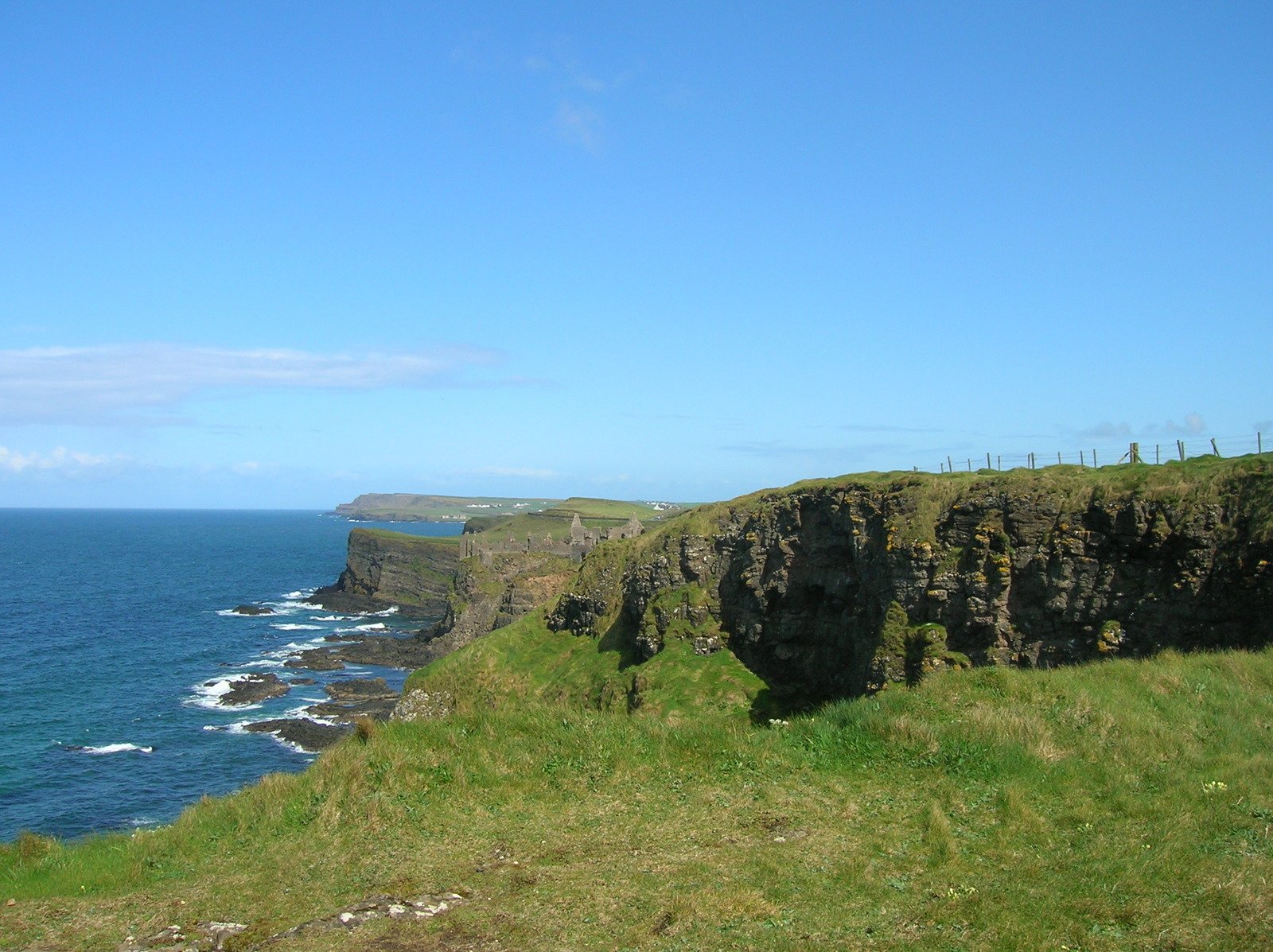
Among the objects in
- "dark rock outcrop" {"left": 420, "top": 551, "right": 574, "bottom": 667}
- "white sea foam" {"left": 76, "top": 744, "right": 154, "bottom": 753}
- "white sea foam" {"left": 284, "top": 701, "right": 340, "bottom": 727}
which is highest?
"dark rock outcrop" {"left": 420, "top": 551, "right": 574, "bottom": 667}

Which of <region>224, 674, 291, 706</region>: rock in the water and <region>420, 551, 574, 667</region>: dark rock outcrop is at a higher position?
<region>420, 551, 574, 667</region>: dark rock outcrop

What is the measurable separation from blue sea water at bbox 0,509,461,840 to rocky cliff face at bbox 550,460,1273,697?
93.3 feet

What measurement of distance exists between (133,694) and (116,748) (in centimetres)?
1665

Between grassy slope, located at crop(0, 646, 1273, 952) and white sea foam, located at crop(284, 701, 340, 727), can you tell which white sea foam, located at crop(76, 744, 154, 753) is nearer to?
white sea foam, located at crop(284, 701, 340, 727)

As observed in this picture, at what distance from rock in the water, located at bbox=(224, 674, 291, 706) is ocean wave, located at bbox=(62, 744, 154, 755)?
11773 mm

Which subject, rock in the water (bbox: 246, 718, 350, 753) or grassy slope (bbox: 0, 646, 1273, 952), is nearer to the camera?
grassy slope (bbox: 0, 646, 1273, 952)

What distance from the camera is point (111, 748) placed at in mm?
58281

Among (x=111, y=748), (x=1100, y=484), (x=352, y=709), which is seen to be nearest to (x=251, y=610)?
(x=352, y=709)

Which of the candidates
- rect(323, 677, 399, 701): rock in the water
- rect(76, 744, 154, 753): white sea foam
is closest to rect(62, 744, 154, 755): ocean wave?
rect(76, 744, 154, 753): white sea foam

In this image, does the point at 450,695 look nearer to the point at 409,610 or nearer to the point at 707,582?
the point at 707,582

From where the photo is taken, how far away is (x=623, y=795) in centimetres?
1473

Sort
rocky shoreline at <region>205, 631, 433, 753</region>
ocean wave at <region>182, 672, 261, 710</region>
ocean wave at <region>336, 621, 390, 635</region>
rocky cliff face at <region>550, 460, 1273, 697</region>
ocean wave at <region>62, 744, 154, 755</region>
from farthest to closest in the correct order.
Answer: ocean wave at <region>336, 621, 390, 635</region> → ocean wave at <region>182, 672, 261, 710</region> → rocky shoreline at <region>205, 631, 433, 753</region> → ocean wave at <region>62, 744, 154, 755</region> → rocky cliff face at <region>550, 460, 1273, 697</region>

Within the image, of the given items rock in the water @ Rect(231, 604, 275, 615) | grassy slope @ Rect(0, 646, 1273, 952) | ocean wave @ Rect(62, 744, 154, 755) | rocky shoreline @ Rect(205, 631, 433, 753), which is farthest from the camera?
rock in the water @ Rect(231, 604, 275, 615)

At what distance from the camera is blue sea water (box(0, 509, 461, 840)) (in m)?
49.4
